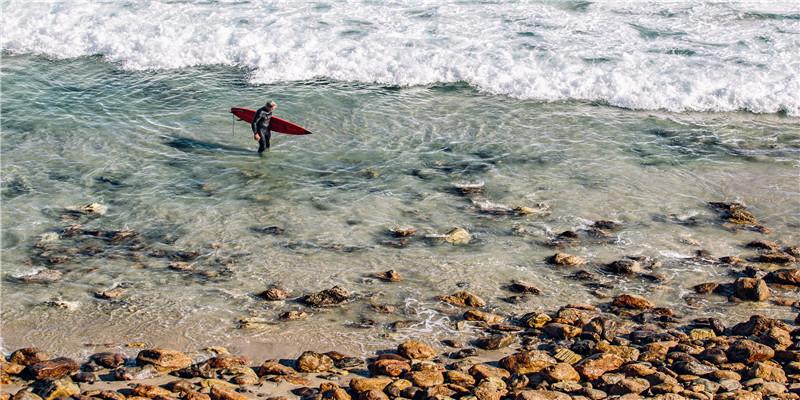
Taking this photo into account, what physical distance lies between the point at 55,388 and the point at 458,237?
7.11 meters

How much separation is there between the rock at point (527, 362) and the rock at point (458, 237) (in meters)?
4.08

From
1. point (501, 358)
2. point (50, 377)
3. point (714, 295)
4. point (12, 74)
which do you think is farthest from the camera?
point (12, 74)

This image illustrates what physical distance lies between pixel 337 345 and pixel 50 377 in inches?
136

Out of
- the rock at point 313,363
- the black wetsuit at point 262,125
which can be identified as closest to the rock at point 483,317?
the rock at point 313,363

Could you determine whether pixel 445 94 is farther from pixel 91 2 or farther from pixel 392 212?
pixel 91 2

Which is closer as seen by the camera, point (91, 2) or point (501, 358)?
point (501, 358)

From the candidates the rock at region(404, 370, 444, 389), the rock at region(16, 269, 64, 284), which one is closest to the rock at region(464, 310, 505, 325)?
the rock at region(404, 370, 444, 389)

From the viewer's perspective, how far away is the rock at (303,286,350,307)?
9.59 meters

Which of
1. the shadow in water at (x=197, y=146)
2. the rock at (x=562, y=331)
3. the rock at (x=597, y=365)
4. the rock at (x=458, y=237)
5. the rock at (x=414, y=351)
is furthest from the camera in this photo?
the shadow in water at (x=197, y=146)

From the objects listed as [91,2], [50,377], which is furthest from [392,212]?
[91,2]

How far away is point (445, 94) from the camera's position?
2067 cm

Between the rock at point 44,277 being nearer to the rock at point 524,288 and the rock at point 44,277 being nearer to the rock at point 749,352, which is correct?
the rock at point 524,288

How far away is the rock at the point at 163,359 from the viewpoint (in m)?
7.70

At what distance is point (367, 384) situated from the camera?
7.27 meters
